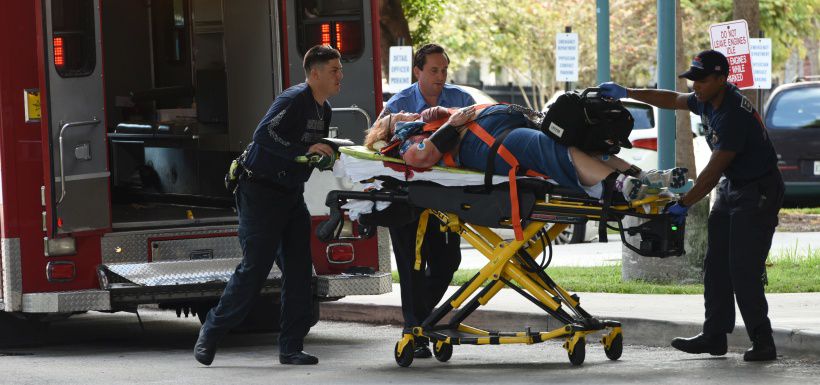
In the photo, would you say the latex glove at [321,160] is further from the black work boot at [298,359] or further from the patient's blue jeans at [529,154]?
the black work boot at [298,359]

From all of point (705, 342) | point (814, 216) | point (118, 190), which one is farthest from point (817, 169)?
point (705, 342)

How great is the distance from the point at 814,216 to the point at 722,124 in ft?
37.1

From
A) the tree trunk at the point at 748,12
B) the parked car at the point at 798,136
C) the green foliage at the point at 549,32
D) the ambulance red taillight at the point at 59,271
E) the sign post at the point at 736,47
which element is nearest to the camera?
the ambulance red taillight at the point at 59,271

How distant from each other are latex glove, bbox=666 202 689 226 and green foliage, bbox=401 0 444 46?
15576 mm

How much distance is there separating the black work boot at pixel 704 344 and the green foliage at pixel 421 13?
15180 millimetres

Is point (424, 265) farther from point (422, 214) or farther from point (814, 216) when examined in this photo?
point (814, 216)

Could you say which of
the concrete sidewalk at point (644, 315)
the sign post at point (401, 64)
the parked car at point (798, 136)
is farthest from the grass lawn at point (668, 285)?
the sign post at point (401, 64)

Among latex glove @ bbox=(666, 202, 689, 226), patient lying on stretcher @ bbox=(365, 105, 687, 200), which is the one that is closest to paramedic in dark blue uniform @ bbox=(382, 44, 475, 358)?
patient lying on stretcher @ bbox=(365, 105, 687, 200)

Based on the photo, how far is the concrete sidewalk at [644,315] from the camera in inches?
343

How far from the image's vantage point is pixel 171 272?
952 cm

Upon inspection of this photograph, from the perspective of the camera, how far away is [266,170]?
28.3 feet

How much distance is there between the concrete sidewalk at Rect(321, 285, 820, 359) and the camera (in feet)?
28.6

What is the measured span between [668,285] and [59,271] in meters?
4.98

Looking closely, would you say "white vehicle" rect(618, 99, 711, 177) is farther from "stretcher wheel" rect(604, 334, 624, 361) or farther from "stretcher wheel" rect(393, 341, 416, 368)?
"stretcher wheel" rect(393, 341, 416, 368)
